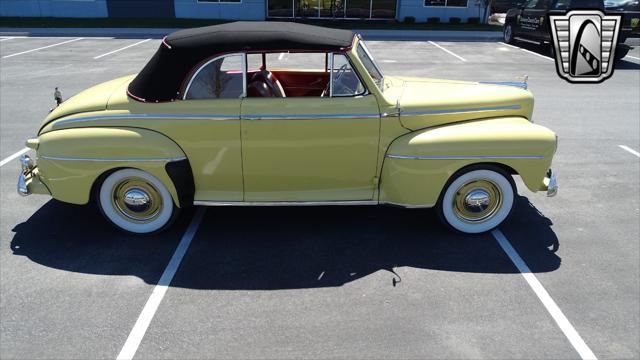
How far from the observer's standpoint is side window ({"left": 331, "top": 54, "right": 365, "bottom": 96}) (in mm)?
4426

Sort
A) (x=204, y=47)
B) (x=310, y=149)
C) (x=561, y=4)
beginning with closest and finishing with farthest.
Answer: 1. (x=204, y=47)
2. (x=310, y=149)
3. (x=561, y=4)

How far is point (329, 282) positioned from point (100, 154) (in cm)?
235

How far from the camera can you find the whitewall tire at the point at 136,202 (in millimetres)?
4555

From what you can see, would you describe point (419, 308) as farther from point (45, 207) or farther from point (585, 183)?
point (45, 207)

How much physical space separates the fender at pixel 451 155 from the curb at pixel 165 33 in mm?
16240

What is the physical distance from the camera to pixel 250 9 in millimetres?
24172

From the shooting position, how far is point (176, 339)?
3430 mm

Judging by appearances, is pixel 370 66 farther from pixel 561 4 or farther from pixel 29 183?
pixel 561 4

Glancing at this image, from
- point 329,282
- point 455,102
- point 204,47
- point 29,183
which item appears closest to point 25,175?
point 29,183

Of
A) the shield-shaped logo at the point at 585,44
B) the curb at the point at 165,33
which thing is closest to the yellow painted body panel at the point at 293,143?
the shield-shaped logo at the point at 585,44

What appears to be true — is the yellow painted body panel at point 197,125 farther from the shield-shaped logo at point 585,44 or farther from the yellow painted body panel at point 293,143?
the shield-shaped logo at point 585,44

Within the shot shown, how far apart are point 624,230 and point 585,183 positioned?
1213mm

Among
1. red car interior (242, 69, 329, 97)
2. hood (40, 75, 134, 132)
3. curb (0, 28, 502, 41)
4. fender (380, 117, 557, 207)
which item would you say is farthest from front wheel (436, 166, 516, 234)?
curb (0, 28, 502, 41)

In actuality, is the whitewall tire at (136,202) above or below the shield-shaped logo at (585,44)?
below
